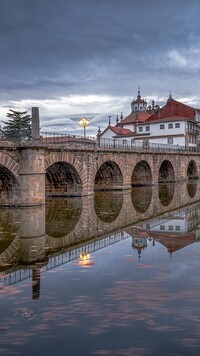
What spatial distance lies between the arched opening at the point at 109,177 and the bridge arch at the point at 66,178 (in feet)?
21.3

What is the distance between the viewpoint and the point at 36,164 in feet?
78.7

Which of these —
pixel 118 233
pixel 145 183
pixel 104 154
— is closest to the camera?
pixel 118 233

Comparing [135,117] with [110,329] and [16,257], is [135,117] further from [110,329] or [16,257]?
[110,329]

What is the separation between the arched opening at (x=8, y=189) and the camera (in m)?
23.9

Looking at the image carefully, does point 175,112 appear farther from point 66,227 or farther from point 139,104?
point 66,227

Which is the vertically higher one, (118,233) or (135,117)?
(135,117)

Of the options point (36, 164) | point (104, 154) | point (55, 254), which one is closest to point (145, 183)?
point (104, 154)

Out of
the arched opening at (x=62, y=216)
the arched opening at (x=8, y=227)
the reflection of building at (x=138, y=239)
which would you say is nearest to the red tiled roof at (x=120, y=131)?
the arched opening at (x=62, y=216)

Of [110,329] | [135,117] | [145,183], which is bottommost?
[110,329]

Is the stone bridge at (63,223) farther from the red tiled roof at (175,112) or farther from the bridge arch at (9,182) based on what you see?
the red tiled roof at (175,112)

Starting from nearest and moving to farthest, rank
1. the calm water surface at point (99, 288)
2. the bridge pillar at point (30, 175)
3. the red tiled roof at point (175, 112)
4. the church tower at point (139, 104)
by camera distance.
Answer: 1. the calm water surface at point (99, 288)
2. the bridge pillar at point (30, 175)
3. the red tiled roof at point (175, 112)
4. the church tower at point (139, 104)

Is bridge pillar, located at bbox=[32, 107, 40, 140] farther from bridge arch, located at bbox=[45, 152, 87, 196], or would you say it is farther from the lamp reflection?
the lamp reflection

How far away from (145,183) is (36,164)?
22911 mm

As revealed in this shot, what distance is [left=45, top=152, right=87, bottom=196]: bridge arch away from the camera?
29.6m
